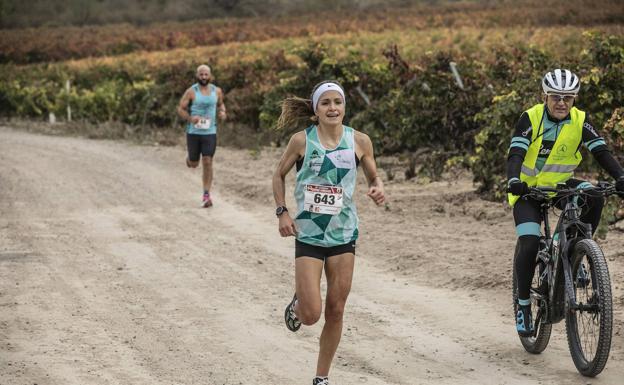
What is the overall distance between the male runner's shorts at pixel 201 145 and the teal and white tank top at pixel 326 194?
9029 millimetres

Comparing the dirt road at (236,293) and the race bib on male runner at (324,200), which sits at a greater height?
the race bib on male runner at (324,200)

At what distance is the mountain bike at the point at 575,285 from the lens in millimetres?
6145

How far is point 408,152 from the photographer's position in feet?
60.3

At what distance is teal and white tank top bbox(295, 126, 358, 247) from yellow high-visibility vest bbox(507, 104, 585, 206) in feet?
4.35

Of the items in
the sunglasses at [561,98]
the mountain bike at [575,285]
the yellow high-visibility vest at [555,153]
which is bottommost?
the mountain bike at [575,285]

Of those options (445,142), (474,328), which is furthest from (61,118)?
(474,328)

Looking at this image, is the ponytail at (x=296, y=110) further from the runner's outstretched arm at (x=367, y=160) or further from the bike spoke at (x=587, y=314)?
the bike spoke at (x=587, y=314)

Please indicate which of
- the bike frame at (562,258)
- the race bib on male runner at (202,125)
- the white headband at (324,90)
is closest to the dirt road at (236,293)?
the bike frame at (562,258)

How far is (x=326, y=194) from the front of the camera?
6102 mm

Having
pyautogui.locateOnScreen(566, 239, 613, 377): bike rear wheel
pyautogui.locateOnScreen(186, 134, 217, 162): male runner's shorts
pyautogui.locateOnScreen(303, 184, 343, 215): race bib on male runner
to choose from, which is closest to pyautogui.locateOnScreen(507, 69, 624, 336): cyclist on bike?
pyautogui.locateOnScreen(566, 239, 613, 377): bike rear wheel

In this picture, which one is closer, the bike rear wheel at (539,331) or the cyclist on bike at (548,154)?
the cyclist on bike at (548,154)

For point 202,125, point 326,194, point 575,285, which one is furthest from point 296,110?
point 202,125

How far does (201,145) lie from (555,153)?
897cm

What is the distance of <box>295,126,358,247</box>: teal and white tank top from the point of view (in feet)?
20.0
